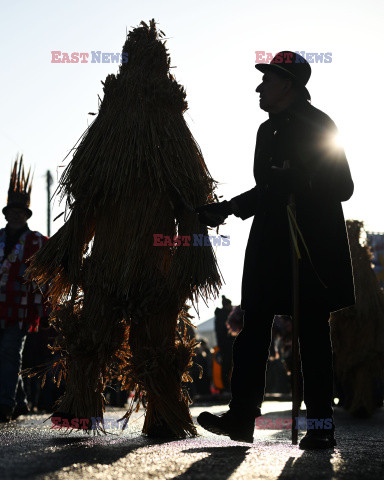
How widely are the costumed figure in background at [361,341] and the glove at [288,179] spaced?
13.8 feet

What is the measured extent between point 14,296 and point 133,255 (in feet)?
9.90

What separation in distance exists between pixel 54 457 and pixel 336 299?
1.56m

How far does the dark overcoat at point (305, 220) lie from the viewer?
395 centimetres

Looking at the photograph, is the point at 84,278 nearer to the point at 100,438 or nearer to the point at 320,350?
the point at 100,438

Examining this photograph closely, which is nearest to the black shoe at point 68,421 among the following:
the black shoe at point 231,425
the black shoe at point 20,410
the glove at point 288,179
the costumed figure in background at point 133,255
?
the costumed figure in background at point 133,255

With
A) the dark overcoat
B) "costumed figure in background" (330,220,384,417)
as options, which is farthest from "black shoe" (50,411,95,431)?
"costumed figure in background" (330,220,384,417)

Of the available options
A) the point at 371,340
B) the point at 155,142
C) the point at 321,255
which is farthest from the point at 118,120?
the point at 371,340

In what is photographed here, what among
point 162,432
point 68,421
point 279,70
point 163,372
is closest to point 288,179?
point 279,70

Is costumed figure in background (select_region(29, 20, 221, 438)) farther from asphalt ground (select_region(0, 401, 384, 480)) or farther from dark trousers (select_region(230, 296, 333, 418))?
dark trousers (select_region(230, 296, 333, 418))

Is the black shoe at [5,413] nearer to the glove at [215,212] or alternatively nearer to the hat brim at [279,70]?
the glove at [215,212]

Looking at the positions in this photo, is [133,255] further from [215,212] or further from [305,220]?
[305,220]

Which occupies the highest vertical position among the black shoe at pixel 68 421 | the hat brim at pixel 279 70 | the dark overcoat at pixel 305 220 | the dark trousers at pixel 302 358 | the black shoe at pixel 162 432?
the hat brim at pixel 279 70

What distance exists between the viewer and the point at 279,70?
4137 millimetres

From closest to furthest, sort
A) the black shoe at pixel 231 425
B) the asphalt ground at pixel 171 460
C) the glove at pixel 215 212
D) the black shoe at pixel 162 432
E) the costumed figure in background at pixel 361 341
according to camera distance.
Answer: the asphalt ground at pixel 171 460, the black shoe at pixel 231 425, the glove at pixel 215 212, the black shoe at pixel 162 432, the costumed figure in background at pixel 361 341
